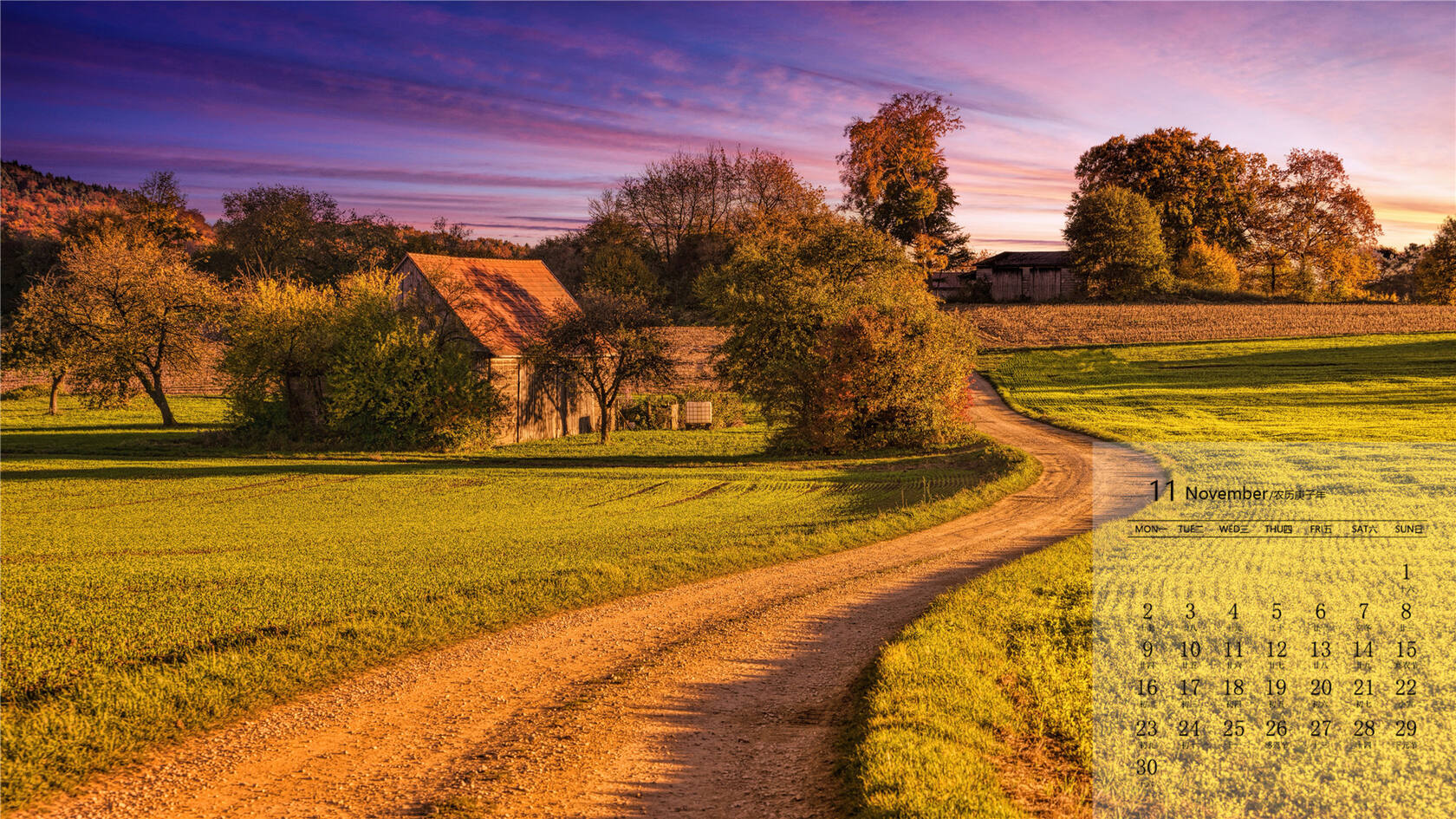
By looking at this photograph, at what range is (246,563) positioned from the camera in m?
16.7

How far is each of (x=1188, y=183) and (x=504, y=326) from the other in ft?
271

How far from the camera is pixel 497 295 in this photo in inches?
1871

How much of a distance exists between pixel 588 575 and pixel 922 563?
22.8 ft

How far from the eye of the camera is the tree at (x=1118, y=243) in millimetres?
83625

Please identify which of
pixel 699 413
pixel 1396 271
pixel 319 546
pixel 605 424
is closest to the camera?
pixel 319 546

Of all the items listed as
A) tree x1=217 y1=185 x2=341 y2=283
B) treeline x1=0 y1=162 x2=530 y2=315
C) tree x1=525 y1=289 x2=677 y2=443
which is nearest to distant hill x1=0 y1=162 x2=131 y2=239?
treeline x1=0 y1=162 x2=530 y2=315

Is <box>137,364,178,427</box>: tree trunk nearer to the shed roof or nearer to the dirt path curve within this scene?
the dirt path curve

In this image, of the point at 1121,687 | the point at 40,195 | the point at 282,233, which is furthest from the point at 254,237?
the point at 40,195

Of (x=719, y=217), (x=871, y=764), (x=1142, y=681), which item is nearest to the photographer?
(x=871, y=764)

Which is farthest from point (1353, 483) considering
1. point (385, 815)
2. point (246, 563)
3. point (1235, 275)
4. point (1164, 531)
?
point (1235, 275)

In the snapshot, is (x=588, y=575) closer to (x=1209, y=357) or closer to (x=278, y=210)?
(x=1209, y=357)

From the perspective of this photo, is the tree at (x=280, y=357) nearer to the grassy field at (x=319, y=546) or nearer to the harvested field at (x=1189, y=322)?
the grassy field at (x=319, y=546)

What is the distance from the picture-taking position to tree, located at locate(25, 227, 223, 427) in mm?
44219

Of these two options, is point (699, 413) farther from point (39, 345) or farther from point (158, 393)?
point (39, 345)
